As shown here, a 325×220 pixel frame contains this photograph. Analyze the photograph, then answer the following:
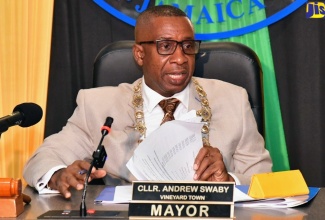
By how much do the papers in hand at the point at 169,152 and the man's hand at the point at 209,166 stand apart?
2 centimetres

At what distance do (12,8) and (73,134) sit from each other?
134 cm

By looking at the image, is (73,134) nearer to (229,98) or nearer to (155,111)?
(155,111)

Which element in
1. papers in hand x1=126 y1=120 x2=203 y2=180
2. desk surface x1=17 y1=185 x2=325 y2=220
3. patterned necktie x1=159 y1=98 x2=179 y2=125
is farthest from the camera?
patterned necktie x1=159 y1=98 x2=179 y2=125

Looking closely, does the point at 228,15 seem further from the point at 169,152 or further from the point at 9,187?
the point at 9,187

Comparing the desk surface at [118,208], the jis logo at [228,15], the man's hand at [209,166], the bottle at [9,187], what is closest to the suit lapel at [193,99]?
the man's hand at [209,166]

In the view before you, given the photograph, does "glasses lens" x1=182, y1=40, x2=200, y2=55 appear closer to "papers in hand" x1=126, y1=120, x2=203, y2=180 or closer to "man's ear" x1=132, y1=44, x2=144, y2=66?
"man's ear" x1=132, y1=44, x2=144, y2=66

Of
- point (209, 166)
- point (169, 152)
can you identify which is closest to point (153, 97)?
point (209, 166)

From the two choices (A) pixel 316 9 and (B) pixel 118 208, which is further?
(A) pixel 316 9

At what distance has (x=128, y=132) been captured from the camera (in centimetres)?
272

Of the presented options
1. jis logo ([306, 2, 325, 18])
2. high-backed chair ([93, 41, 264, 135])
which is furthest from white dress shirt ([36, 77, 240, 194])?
jis logo ([306, 2, 325, 18])

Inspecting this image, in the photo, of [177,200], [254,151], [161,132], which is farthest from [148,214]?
[254,151]

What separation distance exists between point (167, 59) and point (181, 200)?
3.91 feet

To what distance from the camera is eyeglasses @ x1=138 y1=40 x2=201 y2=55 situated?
2.71m

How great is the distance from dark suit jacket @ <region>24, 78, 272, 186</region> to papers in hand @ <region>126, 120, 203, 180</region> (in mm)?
510
